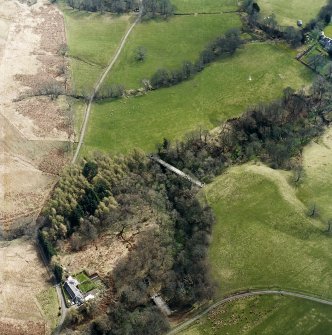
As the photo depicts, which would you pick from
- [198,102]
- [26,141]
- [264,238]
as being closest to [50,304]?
[264,238]

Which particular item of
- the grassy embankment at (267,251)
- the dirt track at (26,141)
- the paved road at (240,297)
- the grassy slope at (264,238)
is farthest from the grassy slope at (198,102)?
the paved road at (240,297)

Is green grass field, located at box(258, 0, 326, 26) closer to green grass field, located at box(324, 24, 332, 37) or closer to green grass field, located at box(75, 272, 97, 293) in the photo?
green grass field, located at box(324, 24, 332, 37)

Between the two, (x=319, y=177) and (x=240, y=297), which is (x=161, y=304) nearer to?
(x=240, y=297)

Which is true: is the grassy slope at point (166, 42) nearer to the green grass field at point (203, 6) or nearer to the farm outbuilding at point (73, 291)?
the green grass field at point (203, 6)

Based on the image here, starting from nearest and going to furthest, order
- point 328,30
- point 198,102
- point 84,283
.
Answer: point 84,283 → point 198,102 → point 328,30

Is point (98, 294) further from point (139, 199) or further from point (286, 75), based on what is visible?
point (286, 75)

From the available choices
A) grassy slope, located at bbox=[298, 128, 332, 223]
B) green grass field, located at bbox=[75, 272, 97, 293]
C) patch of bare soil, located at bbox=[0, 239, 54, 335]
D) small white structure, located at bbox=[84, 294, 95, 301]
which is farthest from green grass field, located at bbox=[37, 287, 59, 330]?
grassy slope, located at bbox=[298, 128, 332, 223]
